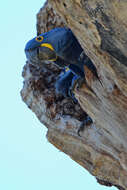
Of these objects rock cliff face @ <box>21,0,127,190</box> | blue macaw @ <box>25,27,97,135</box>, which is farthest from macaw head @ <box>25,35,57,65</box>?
rock cliff face @ <box>21,0,127,190</box>

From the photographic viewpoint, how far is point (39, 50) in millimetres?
5043

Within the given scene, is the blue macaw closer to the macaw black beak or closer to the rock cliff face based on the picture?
the macaw black beak

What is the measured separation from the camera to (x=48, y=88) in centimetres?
757

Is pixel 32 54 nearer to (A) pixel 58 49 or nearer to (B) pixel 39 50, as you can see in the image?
(B) pixel 39 50

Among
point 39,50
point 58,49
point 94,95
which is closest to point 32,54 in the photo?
point 39,50

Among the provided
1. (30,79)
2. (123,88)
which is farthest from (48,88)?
(123,88)

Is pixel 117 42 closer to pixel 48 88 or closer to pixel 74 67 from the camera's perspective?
pixel 74 67

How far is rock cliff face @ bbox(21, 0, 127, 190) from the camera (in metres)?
3.66

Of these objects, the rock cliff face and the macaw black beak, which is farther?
the macaw black beak

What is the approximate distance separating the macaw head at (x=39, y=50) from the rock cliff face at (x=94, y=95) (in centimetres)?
67

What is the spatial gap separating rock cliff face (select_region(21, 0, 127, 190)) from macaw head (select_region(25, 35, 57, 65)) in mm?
670

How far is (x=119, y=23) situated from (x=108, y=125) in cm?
221

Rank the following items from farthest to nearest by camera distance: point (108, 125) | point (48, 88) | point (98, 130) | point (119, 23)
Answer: point (48, 88)
point (98, 130)
point (108, 125)
point (119, 23)

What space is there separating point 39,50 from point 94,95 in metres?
1.31
